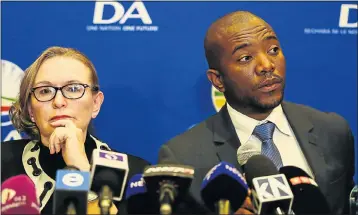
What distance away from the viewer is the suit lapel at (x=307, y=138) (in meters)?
3.10

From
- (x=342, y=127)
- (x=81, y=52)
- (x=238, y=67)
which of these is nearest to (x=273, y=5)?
(x=238, y=67)

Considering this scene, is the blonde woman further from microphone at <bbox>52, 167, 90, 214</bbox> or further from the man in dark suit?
microphone at <bbox>52, 167, 90, 214</bbox>

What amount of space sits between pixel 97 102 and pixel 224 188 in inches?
52.7

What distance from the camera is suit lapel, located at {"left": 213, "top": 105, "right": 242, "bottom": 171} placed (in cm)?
308

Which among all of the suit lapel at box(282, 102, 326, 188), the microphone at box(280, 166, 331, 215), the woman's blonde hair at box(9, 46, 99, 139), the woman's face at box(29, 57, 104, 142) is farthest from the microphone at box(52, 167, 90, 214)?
the suit lapel at box(282, 102, 326, 188)

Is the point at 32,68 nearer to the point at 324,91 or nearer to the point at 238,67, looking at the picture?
the point at 238,67

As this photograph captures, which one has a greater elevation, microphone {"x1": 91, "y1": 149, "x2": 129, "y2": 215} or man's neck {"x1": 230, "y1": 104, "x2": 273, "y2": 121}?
man's neck {"x1": 230, "y1": 104, "x2": 273, "y2": 121}

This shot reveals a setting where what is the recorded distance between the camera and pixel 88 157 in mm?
3021

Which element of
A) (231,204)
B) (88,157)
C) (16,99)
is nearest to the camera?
(231,204)

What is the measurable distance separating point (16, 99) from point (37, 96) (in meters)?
0.23

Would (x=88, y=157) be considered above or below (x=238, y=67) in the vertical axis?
below

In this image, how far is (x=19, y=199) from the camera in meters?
1.93

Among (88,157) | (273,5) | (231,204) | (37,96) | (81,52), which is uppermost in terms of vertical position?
(273,5)

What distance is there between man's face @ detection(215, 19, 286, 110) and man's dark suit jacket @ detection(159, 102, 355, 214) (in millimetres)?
149
